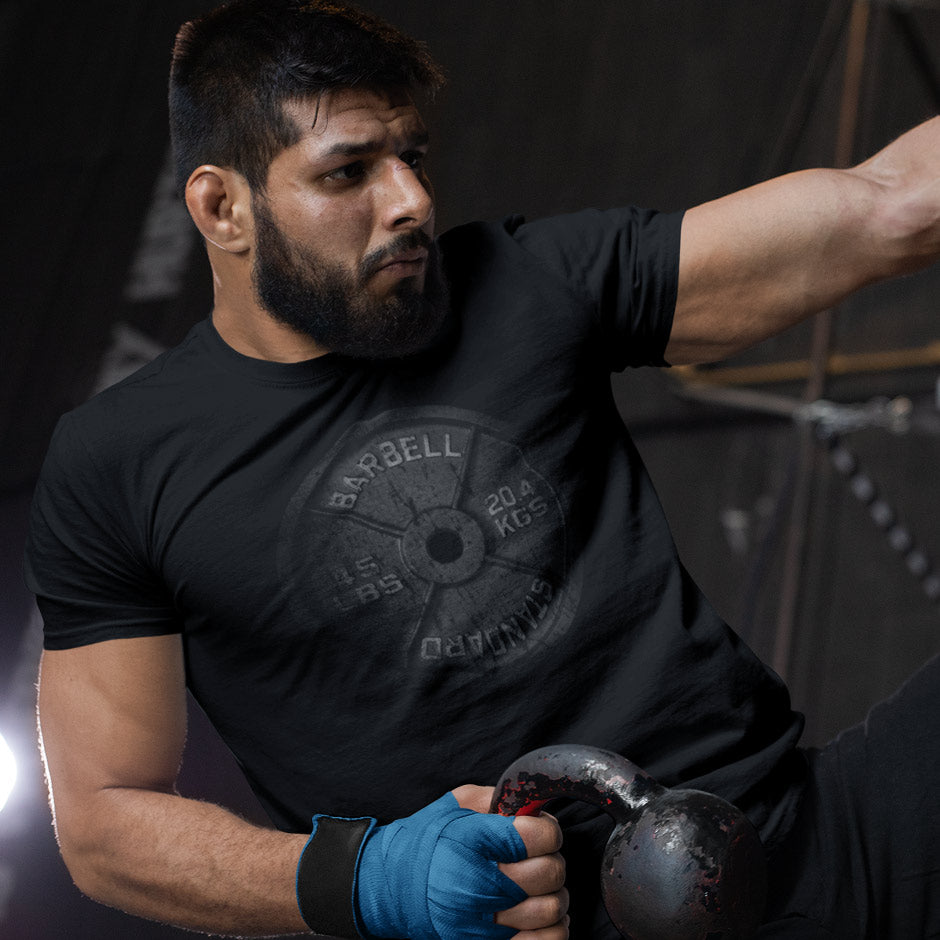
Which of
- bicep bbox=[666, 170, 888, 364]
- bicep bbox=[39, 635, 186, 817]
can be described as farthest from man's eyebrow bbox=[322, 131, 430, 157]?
bicep bbox=[39, 635, 186, 817]

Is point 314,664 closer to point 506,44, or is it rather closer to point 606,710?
point 606,710

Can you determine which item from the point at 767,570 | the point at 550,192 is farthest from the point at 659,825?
the point at 550,192

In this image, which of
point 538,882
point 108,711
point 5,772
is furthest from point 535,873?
point 5,772

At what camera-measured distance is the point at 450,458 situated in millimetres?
912

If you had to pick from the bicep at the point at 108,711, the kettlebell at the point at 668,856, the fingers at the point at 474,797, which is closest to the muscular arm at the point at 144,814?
the bicep at the point at 108,711

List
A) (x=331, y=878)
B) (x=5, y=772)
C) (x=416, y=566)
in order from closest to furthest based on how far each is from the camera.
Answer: (x=331, y=878) < (x=416, y=566) < (x=5, y=772)

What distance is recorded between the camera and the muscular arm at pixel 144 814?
33.8 inches

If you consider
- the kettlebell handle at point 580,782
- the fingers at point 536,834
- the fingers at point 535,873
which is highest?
the kettlebell handle at point 580,782

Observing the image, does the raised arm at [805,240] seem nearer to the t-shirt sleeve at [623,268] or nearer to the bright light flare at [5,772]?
the t-shirt sleeve at [623,268]

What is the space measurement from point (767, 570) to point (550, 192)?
0.79m

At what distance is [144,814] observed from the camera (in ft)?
2.98

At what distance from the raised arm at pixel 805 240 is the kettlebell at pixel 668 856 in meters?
0.41

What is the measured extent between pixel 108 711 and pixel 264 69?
52 cm

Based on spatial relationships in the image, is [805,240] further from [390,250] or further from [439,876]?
[439,876]
